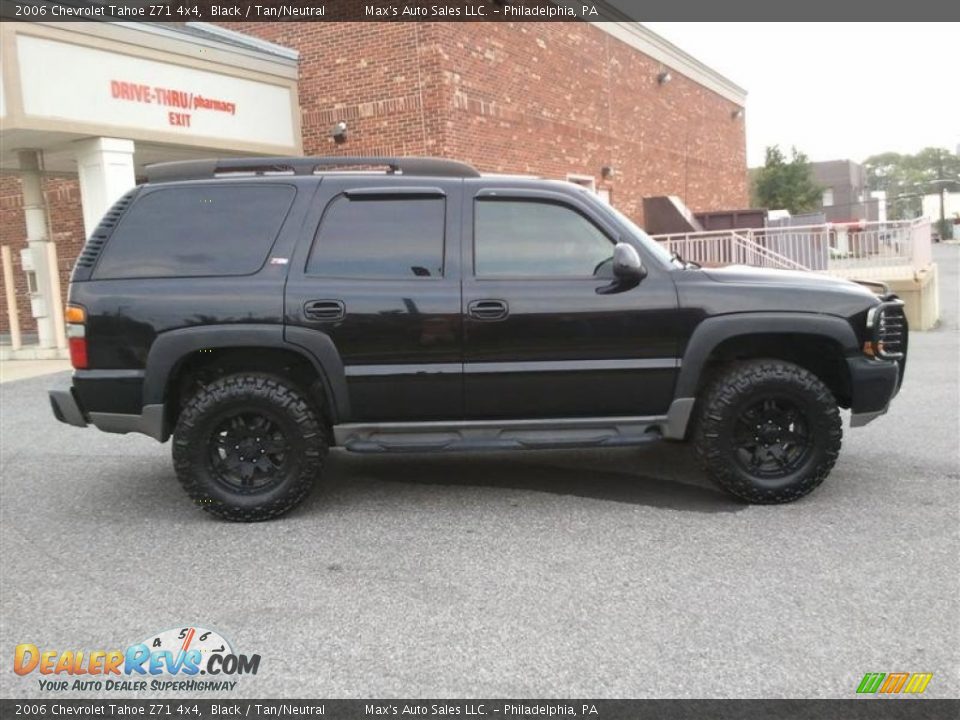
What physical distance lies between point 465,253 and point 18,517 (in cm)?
322

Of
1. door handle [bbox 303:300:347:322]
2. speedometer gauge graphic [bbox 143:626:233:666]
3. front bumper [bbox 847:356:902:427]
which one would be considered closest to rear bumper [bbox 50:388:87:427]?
door handle [bbox 303:300:347:322]

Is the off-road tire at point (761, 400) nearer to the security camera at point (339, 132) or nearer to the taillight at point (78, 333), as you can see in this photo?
the taillight at point (78, 333)

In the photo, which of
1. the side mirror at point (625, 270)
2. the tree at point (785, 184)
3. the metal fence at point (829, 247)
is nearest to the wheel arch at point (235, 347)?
the side mirror at point (625, 270)

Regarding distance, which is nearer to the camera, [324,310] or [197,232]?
[324,310]

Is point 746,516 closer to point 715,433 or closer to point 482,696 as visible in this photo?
point 715,433

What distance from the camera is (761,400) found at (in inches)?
186

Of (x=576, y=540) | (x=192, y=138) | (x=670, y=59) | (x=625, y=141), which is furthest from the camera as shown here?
(x=670, y=59)

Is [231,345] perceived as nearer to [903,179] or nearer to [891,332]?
[891,332]

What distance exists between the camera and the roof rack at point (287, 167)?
491 cm

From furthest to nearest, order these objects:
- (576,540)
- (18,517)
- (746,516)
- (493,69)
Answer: (493,69)
(18,517)
(746,516)
(576,540)

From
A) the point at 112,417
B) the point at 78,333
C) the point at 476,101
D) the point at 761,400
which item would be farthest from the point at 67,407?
the point at 476,101

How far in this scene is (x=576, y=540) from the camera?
14.2ft

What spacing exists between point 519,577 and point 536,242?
6.44ft


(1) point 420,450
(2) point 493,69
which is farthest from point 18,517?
(2) point 493,69
